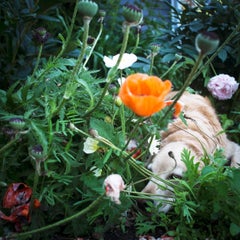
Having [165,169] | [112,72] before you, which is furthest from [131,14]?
[165,169]

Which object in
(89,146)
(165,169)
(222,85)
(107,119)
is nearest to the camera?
(89,146)

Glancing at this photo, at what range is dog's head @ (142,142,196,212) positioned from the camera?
1.44 meters

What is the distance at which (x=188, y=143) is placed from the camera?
1.79 m

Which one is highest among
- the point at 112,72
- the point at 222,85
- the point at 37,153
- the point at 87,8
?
the point at 87,8

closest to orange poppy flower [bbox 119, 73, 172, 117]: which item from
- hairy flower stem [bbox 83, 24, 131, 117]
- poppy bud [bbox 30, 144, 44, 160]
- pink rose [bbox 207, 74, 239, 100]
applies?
hairy flower stem [bbox 83, 24, 131, 117]

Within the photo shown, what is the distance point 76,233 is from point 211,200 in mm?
434

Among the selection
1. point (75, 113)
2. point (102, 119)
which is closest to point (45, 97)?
point (75, 113)

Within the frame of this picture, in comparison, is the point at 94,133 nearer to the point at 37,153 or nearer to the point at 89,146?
the point at 89,146

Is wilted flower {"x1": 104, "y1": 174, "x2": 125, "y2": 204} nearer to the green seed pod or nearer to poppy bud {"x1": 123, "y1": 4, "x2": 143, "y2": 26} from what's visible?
the green seed pod

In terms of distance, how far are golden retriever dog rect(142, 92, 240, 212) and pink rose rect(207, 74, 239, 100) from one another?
0.11 m

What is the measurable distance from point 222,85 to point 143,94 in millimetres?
1549

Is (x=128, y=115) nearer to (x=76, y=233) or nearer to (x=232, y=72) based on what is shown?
(x=76, y=233)

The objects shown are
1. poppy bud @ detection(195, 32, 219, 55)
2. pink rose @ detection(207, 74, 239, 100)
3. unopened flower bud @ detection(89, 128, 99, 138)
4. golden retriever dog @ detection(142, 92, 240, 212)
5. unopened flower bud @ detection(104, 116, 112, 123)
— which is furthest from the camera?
pink rose @ detection(207, 74, 239, 100)

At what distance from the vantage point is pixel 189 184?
134cm
